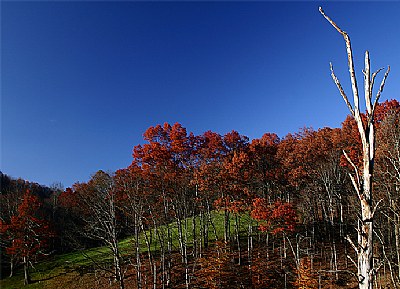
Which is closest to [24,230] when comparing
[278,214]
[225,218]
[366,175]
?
[225,218]

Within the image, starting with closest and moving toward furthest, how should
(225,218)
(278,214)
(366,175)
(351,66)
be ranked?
(366,175), (351,66), (278,214), (225,218)

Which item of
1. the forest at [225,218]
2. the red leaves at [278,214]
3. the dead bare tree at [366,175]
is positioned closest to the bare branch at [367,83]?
the dead bare tree at [366,175]

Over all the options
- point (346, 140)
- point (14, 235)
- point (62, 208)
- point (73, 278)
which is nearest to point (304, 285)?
point (346, 140)

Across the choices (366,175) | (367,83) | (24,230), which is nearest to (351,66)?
(367,83)

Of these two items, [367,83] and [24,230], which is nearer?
[367,83]

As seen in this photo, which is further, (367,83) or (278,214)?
(278,214)

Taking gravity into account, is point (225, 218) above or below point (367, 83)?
below

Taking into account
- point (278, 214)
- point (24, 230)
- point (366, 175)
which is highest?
point (366, 175)

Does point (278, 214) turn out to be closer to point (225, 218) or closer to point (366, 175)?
point (225, 218)

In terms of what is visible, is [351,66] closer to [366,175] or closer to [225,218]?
[366,175]

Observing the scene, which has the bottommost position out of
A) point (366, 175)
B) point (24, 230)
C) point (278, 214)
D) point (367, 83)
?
point (24, 230)

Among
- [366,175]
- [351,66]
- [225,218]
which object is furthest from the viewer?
[225,218]

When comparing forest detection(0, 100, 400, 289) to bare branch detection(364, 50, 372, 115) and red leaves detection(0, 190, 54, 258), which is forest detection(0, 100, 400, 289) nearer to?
red leaves detection(0, 190, 54, 258)

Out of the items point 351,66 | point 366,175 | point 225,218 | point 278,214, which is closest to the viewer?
point 366,175
